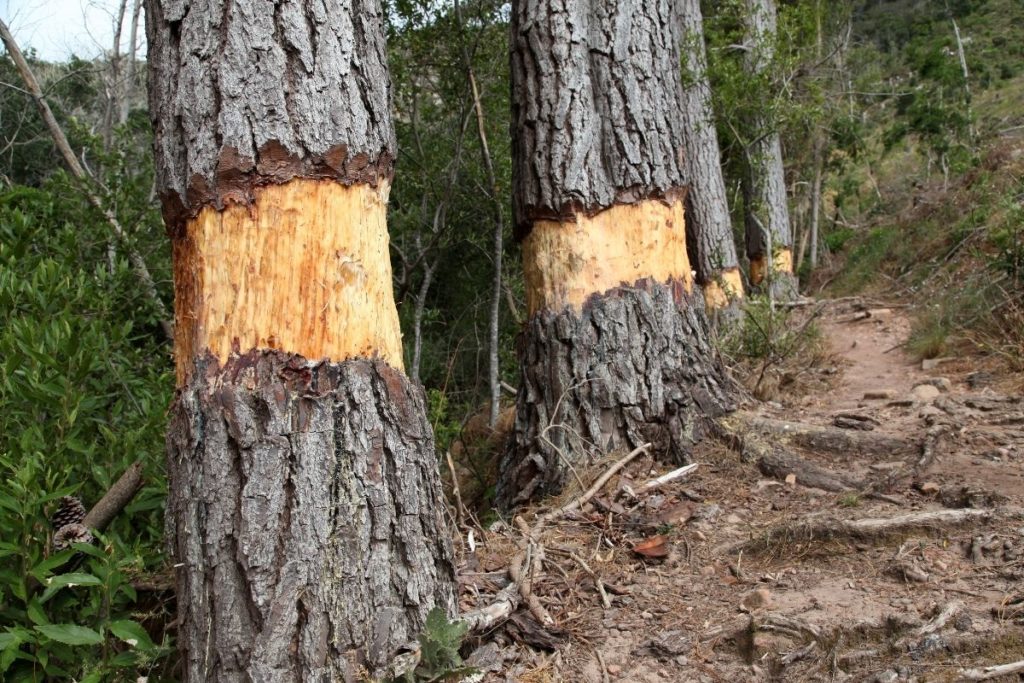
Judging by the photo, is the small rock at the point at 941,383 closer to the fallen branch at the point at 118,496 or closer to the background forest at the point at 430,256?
the background forest at the point at 430,256

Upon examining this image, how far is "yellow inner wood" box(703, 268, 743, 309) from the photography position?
21.6ft

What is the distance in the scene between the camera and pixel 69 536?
2.40 metres

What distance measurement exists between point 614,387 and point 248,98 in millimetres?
2030

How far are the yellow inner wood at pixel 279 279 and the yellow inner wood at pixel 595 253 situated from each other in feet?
5.12

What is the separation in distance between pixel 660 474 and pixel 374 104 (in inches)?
78.7

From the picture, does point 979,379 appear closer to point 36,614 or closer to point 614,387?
point 614,387

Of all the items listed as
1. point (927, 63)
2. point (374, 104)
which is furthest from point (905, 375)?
point (927, 63)

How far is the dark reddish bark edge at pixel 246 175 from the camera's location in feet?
7.10

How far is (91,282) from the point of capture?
3.90 m

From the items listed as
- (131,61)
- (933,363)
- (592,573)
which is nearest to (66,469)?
(592,573)

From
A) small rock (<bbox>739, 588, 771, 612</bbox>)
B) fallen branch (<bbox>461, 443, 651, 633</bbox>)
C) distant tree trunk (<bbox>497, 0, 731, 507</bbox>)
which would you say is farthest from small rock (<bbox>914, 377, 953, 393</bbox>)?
small rock (<bbox>739, 588, 771, 612</bbox>)

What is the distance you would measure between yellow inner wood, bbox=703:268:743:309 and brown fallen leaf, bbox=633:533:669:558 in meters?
3.59

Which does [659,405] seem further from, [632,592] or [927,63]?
[927,63]

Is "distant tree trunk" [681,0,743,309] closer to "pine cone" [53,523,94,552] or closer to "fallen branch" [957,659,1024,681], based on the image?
"fallen branch" [957,659,1024,681]
